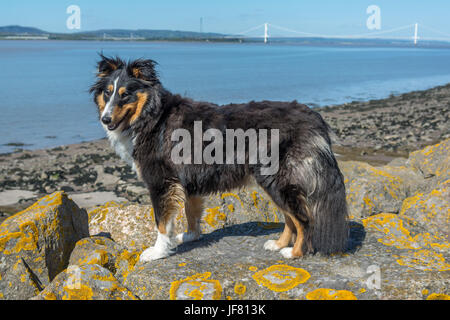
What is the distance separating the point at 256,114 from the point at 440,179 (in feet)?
13.8

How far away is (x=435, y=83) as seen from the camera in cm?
4797

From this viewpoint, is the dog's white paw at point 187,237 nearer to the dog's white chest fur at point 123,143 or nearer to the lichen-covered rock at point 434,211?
the dog's white chest fur at point 123,143

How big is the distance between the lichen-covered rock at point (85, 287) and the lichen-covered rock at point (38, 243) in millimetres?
798

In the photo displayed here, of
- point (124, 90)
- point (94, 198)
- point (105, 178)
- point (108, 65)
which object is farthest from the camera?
point (105, 178)

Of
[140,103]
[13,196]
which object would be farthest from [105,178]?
[140,103]

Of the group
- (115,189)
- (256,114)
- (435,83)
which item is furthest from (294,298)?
(435,83)

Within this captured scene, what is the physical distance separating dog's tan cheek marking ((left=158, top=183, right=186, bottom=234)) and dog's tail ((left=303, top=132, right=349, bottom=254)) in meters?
1.41

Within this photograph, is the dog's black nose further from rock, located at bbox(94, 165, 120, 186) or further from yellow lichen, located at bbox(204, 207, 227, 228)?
rock, located at bbox(94, 165, 120, 186)

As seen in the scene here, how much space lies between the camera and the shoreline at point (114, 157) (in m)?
12.0

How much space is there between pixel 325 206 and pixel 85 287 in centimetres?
254

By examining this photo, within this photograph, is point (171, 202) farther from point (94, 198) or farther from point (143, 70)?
point (94, 198)

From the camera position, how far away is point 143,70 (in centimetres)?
472

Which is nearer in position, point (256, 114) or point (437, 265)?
point (437, 265)
